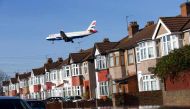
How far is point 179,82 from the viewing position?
123ft

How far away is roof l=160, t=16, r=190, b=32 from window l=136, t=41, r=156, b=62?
3204mm

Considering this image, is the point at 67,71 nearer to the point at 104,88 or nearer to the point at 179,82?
the point at 104,88

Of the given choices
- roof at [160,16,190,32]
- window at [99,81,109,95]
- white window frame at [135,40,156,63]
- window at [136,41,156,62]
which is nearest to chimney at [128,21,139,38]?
window at [99,81,109,95]

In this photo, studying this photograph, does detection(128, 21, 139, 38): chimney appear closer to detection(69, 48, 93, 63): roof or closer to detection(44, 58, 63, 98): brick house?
detection(69, 48, 93, 63): roof

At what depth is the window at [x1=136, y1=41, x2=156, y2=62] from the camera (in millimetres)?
48156

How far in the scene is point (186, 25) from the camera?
44.2 metres

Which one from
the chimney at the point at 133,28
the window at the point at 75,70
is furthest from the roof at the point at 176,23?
the window at the point at 75,70

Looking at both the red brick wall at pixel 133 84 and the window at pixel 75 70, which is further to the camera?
the window at pixel 75 70

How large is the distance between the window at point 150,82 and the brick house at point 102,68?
8.95 metres

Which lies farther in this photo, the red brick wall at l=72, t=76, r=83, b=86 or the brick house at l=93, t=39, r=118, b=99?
the red brick wall at l=72, t=76, r=83, b=86

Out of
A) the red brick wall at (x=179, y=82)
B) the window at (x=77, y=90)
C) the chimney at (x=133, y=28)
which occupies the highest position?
the chimney at (x=133, y=28)

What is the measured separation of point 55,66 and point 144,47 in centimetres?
4225

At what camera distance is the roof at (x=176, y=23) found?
4400cm

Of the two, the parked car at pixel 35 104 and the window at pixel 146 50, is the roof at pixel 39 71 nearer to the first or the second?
the window at pixel 146 50
